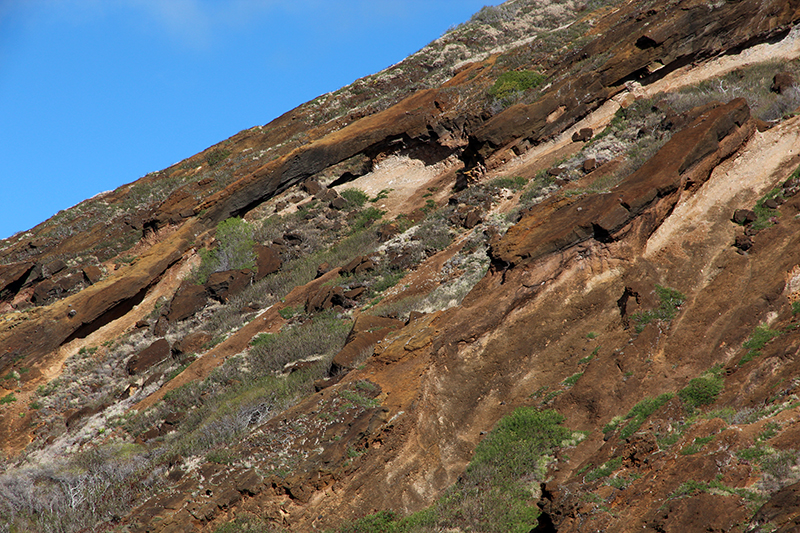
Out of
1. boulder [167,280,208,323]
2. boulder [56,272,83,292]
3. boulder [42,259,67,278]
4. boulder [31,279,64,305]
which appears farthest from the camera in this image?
boulder [42,259,67,278]

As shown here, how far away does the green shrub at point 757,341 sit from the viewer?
300 inches

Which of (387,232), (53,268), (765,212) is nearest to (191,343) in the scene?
(387,232)

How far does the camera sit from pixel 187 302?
22406 millimetres

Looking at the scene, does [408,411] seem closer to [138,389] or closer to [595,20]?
[138,389]

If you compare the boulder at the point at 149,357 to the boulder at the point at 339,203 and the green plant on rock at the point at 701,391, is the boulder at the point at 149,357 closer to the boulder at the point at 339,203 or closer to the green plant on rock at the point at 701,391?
the boulder at the point at 339,203

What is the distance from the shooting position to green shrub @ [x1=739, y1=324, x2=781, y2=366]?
25.0 ft

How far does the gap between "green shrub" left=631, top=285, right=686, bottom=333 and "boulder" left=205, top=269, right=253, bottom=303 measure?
17389 millimetres

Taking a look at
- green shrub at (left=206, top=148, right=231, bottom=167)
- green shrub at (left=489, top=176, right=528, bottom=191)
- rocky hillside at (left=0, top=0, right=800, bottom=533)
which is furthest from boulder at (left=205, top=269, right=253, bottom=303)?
green shrub at (left=206, top=148, right=231, bottom=167)

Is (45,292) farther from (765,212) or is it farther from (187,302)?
(765,212)

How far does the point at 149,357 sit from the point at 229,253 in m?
6.34

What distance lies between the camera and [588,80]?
72.8ft

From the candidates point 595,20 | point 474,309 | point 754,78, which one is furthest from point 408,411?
point 595,20

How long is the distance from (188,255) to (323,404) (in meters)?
Result: 18.9

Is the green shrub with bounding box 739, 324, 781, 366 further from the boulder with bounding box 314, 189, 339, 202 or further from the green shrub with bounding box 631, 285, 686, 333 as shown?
the boulder with bounding box 314, 189, 339, 202
